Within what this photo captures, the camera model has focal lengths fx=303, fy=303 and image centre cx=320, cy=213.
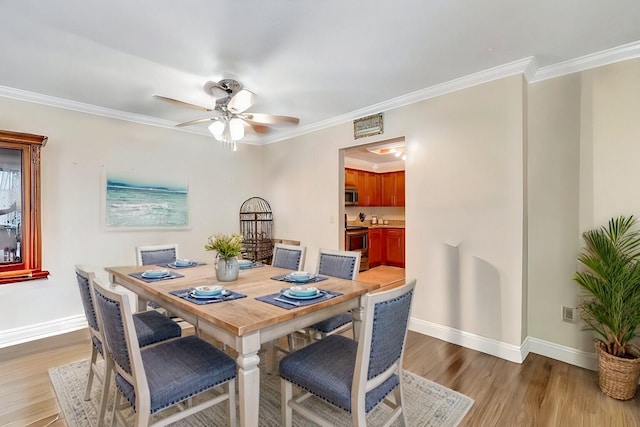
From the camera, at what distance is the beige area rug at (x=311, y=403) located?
6.20ft

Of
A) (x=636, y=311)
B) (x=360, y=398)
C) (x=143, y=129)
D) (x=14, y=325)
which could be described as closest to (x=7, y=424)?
(x=14, y=325)

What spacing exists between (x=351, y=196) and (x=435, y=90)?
360cm

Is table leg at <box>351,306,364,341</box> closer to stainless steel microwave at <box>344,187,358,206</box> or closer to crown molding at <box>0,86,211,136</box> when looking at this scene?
crown molding at <box>0,86,211,136</box>

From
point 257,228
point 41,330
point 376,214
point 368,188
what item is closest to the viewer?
point 41,330

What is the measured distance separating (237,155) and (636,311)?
4.80 m

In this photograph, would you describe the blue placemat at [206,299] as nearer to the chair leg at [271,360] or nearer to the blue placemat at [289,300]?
the blue placemat at [289,300]

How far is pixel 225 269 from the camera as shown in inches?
86.8

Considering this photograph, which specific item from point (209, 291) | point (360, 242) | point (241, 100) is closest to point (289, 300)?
point (209, 291)

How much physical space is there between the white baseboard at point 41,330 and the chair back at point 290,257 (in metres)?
2.44

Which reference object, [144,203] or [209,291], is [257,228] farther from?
[209,291]

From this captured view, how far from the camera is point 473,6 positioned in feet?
6.06

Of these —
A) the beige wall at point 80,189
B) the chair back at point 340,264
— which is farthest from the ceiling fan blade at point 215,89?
the chair back at point 340,264

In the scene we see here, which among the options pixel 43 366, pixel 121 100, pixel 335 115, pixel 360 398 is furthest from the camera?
pixel 335 115

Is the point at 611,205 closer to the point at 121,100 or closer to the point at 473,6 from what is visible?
the point at 473,6
